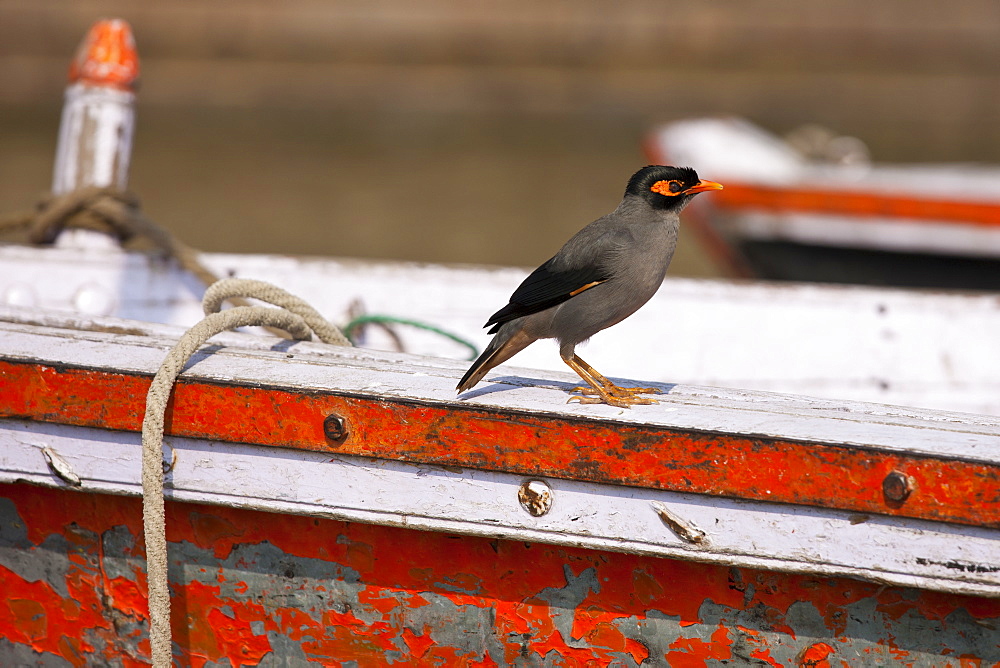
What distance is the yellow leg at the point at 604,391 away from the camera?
190 cm

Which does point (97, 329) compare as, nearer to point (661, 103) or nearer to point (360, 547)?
point (360, 547)

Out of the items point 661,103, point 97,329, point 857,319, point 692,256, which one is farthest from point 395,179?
point 97,329

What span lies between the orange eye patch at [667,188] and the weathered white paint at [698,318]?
1.25 m

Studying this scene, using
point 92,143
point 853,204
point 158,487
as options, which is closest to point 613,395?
point 158,487

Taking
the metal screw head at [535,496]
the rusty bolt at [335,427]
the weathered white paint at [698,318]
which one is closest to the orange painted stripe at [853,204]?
the weathered white paint at [698,318]

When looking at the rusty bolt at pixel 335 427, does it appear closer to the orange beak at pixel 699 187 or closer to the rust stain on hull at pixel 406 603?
the rust stain on hull at pixel 406 603

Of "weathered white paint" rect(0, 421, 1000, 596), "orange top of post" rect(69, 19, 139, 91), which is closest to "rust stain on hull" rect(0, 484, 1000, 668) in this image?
"weathered white paint" rect(0, 421, 1000, 596)

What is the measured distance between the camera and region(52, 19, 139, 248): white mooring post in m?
3.62

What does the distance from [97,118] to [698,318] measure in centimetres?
238

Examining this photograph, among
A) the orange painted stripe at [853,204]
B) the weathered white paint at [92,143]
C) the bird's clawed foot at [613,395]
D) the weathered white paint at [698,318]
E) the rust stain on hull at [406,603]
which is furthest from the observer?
the orange painted stripe at [853,204]

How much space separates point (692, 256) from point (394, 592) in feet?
29.4

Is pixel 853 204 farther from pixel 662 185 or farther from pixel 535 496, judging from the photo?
pixel 535 496

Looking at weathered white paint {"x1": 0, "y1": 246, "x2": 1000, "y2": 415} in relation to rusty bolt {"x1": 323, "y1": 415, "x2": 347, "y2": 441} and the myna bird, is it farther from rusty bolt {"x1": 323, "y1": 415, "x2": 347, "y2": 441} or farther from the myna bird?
rusty bolt {"x1": 323, "y1": 415, "x2": 347, "y2": 441}

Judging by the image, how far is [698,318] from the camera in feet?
11.7
